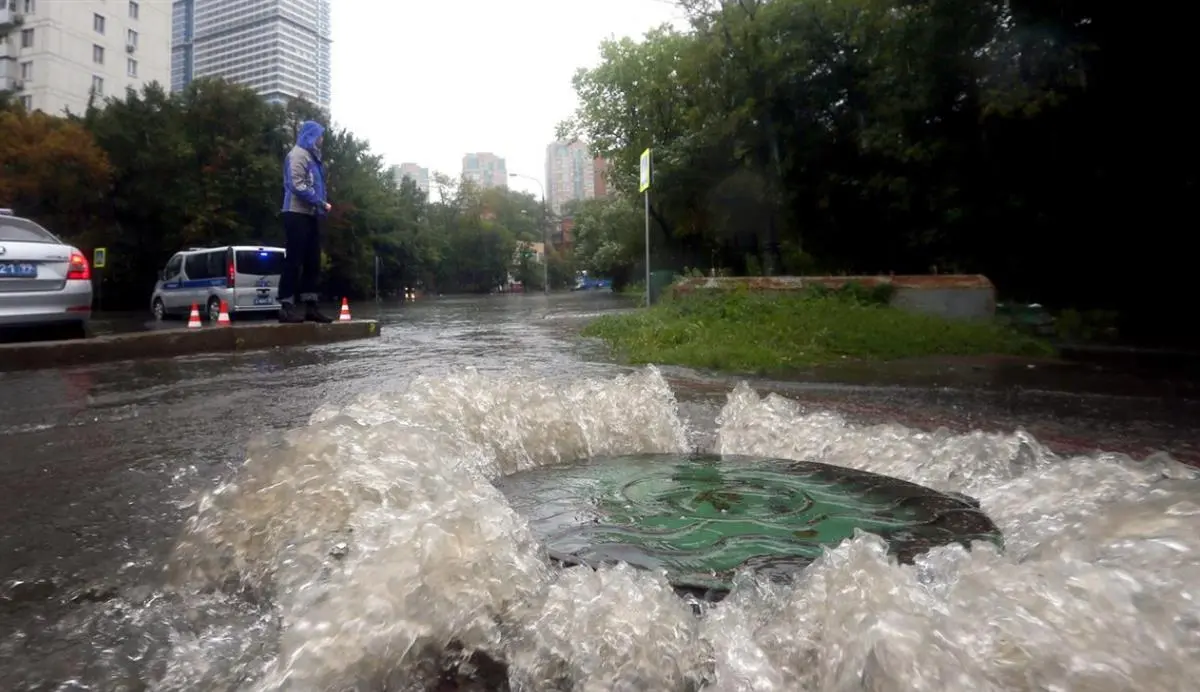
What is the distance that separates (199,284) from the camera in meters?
17.3

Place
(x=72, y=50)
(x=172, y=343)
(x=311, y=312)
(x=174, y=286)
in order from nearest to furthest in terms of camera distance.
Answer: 1. (x=172, y=343)
2. (x=311, y=312)
3. (x=174, y=286)
4. (x=72, y=50)

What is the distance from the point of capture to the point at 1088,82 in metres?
11.5

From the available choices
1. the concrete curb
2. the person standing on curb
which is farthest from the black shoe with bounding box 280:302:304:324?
the concrete curb

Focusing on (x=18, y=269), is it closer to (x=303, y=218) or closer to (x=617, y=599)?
(x=303, y=218)

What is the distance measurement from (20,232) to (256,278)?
9.81 metres

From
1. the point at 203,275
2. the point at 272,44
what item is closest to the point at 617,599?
the point at 203,275

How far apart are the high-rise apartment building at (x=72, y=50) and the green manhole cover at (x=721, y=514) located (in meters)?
57.1

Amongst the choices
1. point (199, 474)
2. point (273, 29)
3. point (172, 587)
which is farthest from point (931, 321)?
point (273, 29)

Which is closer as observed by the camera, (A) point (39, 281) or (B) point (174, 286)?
(A) point (39, 281)

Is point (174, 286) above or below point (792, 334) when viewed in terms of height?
above

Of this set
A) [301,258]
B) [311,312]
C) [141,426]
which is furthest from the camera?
[311,312]

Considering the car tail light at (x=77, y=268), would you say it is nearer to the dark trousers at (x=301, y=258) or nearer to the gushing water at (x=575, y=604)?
the dark trousers at (x=301, y=258)

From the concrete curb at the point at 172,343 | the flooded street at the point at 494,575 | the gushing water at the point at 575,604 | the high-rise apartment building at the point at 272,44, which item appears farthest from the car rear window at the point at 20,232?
the high-rise apartment building at the point at 272,44

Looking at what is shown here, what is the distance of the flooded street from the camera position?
145cm
